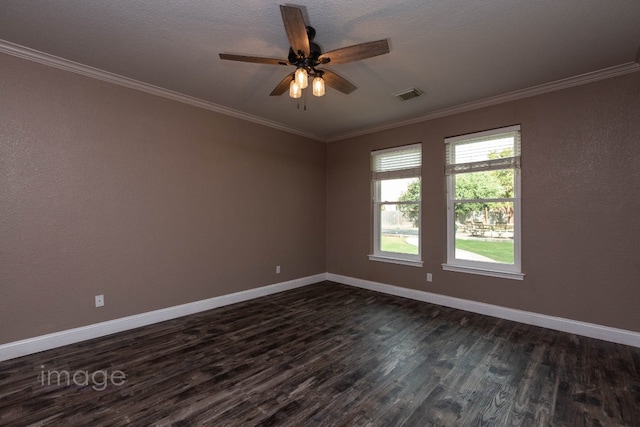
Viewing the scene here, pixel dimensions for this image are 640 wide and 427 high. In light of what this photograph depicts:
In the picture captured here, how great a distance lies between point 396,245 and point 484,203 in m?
1.50

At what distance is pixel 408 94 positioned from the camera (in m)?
3.62

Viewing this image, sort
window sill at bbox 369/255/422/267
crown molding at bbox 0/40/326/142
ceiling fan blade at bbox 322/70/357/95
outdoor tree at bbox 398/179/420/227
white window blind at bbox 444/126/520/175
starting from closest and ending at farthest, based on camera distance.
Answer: ceiling fan blade at bbox 322/70/357/95 < crown molding at bbox 0/40/326/142 < white window blind at bbox 444/126/520/175 < window sill at bbox 369/255/422/267 < outdoor tree at bbox 398/179/420/227

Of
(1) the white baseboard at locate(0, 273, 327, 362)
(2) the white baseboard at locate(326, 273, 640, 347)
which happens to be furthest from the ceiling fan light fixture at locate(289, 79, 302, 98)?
(2) the white baseboard at locate(326, 273, 640, 347)

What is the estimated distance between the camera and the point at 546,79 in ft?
10.5

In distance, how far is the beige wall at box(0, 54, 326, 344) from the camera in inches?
106

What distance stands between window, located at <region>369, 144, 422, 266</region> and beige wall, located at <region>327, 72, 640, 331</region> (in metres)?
0.40

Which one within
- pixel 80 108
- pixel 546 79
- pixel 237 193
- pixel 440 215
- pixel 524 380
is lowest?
pixel 524 380

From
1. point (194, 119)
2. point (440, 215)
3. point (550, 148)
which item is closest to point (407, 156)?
point (440, 215)

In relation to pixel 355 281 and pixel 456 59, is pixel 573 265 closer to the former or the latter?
pixel 456 59

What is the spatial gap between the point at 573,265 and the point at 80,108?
5.55 metres

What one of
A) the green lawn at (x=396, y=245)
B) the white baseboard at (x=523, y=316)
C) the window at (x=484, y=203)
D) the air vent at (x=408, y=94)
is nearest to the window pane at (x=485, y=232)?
the window at (x=484, y=203)

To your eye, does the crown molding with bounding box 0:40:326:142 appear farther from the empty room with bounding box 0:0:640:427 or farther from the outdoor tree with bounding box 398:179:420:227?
the outdoor tree with bounding box 398:179:420:227

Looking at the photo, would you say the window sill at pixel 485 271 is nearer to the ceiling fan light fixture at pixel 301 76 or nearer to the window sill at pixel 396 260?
the window sill at pixel 396 260

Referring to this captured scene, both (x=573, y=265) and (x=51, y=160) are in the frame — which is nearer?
(x=51, y=160)
